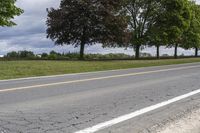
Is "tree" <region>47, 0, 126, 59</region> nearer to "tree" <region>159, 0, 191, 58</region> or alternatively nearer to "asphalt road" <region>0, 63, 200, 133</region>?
"tree" <region>159, 0, 191, 58</region>

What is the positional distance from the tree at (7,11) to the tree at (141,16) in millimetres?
23420

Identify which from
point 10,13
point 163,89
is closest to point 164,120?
point 163,89

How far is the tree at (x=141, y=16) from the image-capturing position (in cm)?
5519

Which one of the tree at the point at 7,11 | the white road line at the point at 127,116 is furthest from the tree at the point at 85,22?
the white road line at the point at 127,116

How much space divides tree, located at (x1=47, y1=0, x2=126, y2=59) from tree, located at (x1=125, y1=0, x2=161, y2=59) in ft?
37.4

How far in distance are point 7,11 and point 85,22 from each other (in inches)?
407

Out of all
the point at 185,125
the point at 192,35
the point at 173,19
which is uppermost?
the point at 173,19

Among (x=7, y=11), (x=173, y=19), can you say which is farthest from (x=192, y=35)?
(x=7, y=11)

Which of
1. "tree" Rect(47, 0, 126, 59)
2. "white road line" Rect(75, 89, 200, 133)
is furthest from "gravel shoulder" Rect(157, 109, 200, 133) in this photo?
"tree" Rect(47, 0, 126, 59)

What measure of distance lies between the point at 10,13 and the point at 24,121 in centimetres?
2607

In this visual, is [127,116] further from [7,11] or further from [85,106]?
[7,11]

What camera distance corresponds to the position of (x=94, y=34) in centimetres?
4291

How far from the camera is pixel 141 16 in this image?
56281 mm

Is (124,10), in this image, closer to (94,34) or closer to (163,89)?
(94,34)
